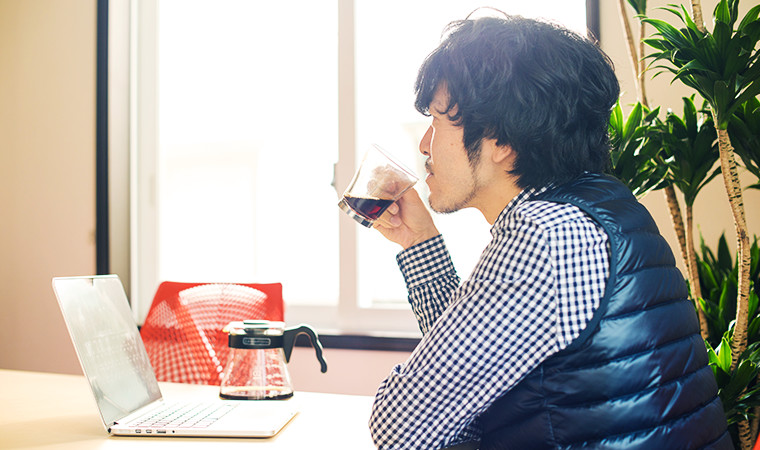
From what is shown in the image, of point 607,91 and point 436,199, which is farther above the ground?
point 607,91

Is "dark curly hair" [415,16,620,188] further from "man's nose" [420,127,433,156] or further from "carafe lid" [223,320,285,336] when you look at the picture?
"carafe lid" [223,320,285,336]

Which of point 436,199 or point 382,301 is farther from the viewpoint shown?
point 382,301

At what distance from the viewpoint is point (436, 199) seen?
119 cm

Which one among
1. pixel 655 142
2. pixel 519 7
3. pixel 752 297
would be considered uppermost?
pixel 519 7

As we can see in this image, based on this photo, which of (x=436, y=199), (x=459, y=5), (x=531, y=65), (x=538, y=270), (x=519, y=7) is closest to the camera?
(x=538, y=270)

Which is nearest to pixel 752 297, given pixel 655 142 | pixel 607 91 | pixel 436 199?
pixel 655 142

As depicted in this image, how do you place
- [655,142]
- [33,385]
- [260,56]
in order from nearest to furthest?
[33,385], [655,142], [260,56]

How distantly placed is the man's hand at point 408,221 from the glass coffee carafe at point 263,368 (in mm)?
280

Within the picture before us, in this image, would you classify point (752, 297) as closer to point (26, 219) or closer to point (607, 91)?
point (607, 91)

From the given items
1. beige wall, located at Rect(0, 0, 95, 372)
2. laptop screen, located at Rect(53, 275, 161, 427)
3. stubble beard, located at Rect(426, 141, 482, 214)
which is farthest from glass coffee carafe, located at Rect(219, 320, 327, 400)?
beige wall, located at Rect(0, 0, 95, 372)

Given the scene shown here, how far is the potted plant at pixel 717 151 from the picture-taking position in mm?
1392

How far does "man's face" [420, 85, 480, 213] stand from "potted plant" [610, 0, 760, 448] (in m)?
0.62

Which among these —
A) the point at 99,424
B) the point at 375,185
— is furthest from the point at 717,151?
the point at 99,424

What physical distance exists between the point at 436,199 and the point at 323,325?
1.55 metres
